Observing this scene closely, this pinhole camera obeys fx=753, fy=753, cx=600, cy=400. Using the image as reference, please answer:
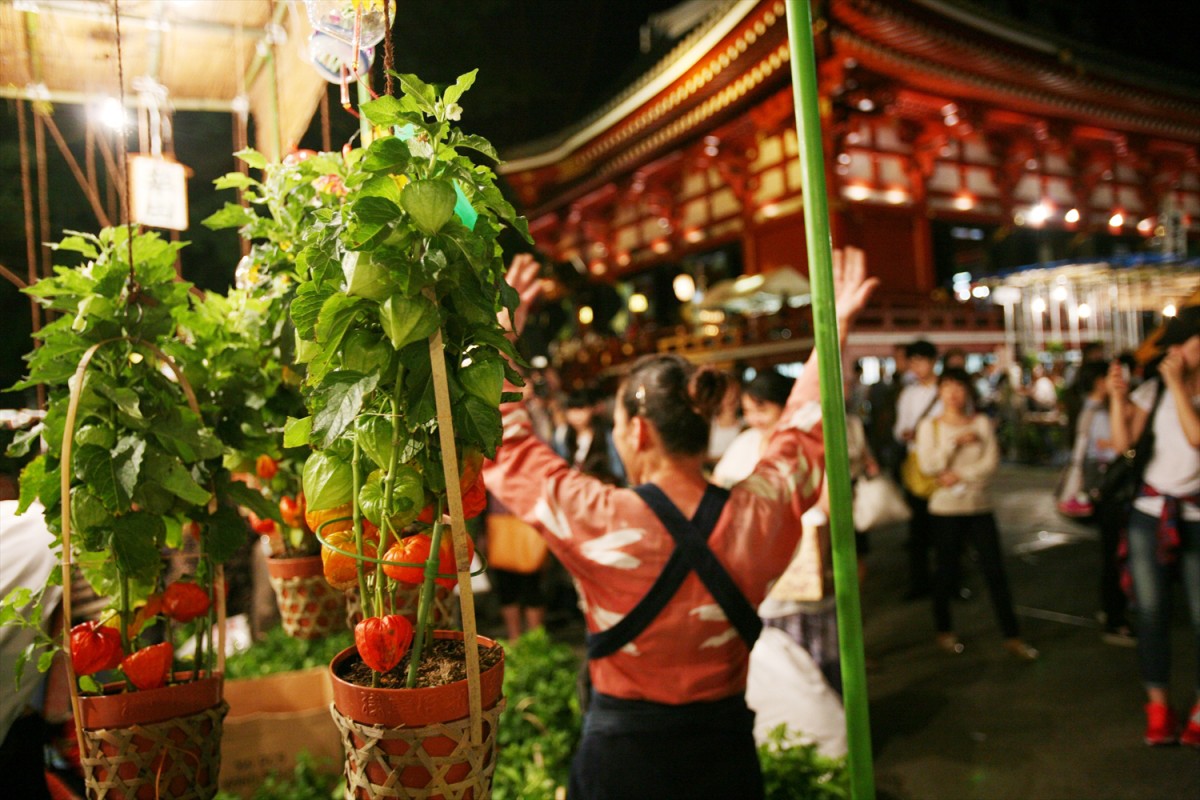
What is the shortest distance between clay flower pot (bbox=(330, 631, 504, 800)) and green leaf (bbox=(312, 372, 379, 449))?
0.31 metres

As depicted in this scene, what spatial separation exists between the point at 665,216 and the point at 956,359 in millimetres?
9622

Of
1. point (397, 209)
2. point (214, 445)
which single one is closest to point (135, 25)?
point (214, 445)

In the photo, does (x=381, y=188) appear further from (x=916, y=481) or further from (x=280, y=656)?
(x=916, y=481)

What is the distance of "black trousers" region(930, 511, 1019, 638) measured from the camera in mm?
4625

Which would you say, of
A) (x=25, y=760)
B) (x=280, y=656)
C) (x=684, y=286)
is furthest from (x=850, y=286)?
(x=684, y=286)

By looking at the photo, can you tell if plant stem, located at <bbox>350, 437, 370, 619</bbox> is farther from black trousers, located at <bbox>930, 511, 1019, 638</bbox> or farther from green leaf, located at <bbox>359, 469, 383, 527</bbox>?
black trousers, located at <bbox>930, 511, 1019, 638</bbox>

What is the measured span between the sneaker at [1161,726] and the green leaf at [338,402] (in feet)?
13.5

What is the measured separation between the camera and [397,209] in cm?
89

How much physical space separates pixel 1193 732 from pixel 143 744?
421 cm

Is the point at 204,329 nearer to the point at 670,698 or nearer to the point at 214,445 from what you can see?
the point at 214,445

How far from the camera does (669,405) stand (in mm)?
1934

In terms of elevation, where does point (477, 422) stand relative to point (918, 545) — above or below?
above

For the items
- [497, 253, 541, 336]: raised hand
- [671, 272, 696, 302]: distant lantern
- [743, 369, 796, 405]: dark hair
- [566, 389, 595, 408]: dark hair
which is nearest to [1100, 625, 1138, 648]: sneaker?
[743, 369, 796, 405]: dark hair

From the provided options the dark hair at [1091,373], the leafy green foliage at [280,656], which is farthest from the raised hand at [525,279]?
the dark hair at [1091,373]
